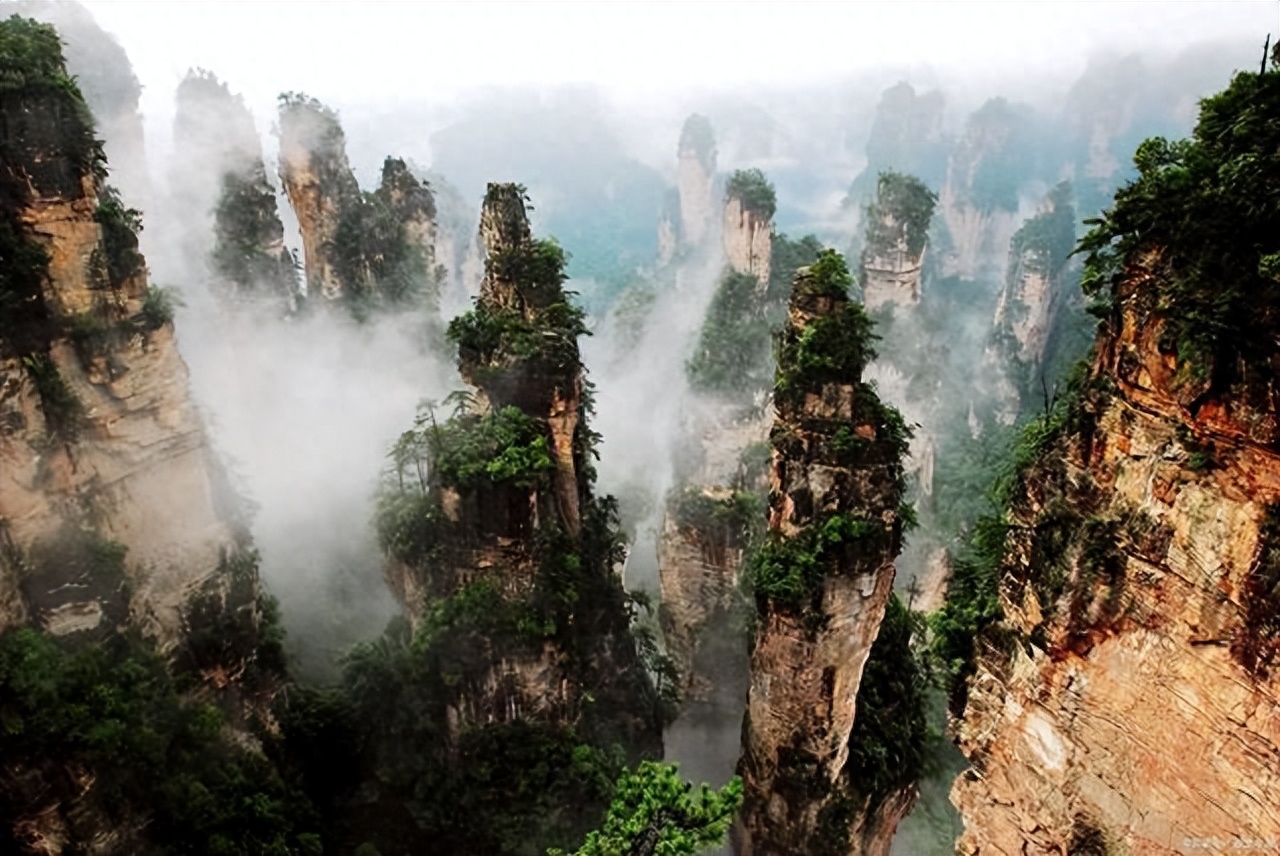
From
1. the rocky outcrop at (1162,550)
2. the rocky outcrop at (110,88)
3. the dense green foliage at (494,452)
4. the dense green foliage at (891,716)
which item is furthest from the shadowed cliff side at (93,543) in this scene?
the rocky outcrop at (110,88)

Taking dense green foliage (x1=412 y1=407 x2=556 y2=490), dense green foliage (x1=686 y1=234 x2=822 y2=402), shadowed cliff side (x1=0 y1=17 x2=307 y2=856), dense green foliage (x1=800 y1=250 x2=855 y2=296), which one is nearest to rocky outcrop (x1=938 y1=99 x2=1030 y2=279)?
dense green foliage (x1=686 y1=234 x2=822 y2=402)

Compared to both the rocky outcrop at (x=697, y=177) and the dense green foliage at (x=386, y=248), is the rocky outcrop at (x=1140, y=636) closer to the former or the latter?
the dense green foliage at (x=386, y=248)

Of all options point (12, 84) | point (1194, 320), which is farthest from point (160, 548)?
point (1194, 320)

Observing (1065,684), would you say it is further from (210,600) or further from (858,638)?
(210,600)

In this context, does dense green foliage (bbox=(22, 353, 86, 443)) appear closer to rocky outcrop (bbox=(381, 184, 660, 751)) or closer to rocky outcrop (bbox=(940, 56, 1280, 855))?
rocky outcrop (bbox=(381, 184, 660, 751))

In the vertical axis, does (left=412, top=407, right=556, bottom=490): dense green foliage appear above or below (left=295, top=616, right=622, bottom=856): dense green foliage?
above

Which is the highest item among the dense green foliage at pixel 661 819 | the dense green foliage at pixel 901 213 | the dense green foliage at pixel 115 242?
the dense green foliage at pixel 115 242
